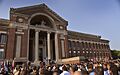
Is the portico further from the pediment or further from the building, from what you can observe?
the pediment

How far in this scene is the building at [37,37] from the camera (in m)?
29.2

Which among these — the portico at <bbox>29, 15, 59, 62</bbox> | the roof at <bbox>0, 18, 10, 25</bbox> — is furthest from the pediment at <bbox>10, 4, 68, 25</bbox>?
the roof at <bbox>0, 18, 10, 25</bbox>

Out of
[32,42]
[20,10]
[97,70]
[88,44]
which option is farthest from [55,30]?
[97,70]

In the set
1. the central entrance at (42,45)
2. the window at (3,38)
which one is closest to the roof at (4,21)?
the window at (3,38)

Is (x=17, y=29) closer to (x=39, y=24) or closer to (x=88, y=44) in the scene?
(x=39, y=24)

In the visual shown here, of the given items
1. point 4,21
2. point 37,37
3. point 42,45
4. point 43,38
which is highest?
point 4,21

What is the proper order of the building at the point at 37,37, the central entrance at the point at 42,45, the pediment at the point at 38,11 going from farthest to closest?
the central entrance at the point at 42,45 → the pediment at the point at 38,11 → the building at the point at 37,37

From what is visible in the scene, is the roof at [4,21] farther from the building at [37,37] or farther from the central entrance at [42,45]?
the central entrance at [42,45]

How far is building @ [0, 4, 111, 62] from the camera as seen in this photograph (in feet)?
95.7

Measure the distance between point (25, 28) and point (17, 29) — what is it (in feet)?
5.45

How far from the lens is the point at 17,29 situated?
29.9 metres

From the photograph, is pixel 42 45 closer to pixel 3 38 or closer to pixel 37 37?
pixel 37 37

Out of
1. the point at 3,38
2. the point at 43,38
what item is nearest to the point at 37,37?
the point at 43,38

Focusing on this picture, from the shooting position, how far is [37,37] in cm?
3166
